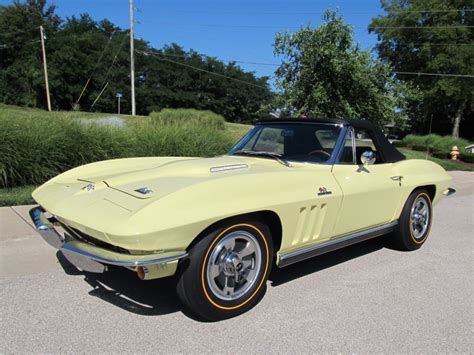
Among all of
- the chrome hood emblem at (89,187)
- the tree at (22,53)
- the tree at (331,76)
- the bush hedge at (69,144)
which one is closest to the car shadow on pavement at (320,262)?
the chrome hood emblem at (89,187)

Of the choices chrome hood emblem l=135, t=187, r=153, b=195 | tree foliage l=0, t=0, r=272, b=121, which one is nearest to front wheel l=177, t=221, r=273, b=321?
chrome hood emblem l=135, t=187, r=153, b=195

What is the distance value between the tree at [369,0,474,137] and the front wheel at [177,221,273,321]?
3500 centimetres

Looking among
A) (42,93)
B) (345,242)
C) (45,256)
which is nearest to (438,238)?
(345,242)

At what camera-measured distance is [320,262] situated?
4355 mm

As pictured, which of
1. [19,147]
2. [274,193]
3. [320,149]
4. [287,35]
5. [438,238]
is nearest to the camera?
[274,193]

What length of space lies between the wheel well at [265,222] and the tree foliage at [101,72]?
158ft

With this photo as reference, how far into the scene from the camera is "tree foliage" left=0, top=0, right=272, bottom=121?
2158 inches

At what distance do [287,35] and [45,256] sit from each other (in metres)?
11.3

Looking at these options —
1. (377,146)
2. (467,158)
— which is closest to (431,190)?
(377,146)

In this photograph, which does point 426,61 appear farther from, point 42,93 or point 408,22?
point 42,93

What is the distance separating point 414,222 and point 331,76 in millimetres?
9161

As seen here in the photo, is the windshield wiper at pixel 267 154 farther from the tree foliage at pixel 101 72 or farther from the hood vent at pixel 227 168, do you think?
the tree foliage at pixel 101 72

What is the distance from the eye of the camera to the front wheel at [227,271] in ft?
9.20

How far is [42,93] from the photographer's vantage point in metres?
53.8
